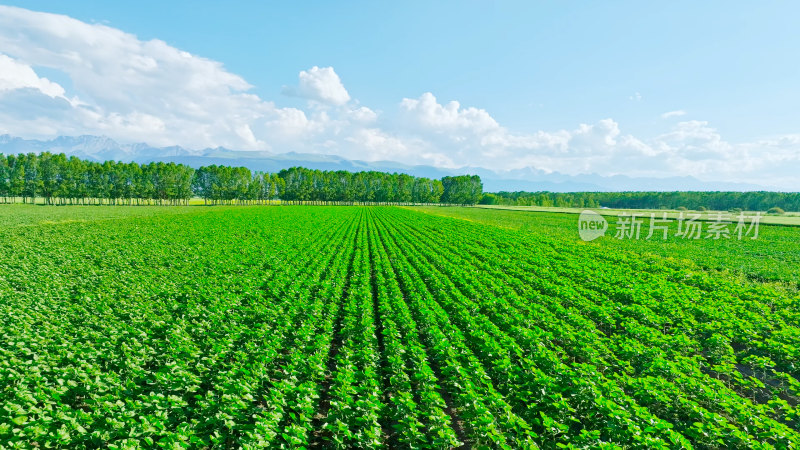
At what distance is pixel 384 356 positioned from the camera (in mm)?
9711

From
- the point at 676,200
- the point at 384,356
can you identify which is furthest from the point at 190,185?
the point at 676,200

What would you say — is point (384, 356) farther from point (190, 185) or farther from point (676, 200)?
point (676, 200)

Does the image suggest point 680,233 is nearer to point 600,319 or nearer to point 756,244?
point 756,244

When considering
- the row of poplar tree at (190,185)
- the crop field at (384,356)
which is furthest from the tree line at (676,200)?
the crop field at (384,356)

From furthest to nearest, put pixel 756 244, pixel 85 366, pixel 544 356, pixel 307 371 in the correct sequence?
pixel 756 244, pixel 544 356, pixel 307 371, pixel 85 366

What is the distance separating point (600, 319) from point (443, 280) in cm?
691

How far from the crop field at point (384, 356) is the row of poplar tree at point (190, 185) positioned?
329ft

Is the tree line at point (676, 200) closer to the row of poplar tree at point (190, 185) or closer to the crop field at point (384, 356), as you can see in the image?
the row of poplar tree at point (190, 185)

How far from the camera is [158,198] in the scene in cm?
10925

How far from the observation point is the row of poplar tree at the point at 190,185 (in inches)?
3658

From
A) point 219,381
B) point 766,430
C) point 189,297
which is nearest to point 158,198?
point 189,297

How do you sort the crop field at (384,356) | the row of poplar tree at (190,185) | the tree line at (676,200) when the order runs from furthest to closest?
1. the tree line at (676,200)
2. the row of poplar tree at (190,185)
3. the crop field at (384,356)

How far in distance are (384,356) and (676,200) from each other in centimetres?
17454

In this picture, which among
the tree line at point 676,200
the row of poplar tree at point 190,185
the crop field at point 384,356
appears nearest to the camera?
the crop field at point 384,356
